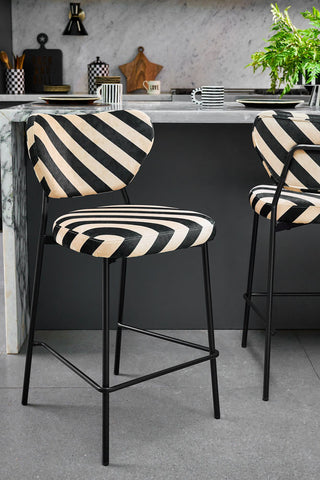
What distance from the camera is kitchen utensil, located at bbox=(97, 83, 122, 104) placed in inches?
105

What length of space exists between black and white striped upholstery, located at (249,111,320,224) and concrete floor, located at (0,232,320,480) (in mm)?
585

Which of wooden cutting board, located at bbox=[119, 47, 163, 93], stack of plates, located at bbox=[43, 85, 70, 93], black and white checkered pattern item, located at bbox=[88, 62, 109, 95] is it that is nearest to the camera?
stack of plates, located at bbox=[43, 85, 70, 93]

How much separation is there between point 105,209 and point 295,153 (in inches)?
Result: 22.9

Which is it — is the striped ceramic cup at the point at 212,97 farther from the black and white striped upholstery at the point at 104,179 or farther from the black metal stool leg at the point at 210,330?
the black metal stool leg at the point at 210,330

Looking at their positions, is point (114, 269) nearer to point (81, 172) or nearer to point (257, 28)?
point (81, 172)

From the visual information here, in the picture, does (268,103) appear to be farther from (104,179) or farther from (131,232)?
(131,232)

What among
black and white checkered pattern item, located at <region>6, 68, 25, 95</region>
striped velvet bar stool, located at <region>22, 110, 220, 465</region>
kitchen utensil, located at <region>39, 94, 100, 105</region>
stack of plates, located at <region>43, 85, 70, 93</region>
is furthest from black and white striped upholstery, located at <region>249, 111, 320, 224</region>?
black and white checkered pattern item, located at <region>6, 68, 25, 95</region>

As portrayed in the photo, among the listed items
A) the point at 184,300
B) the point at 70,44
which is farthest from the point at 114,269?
the point at 70,44

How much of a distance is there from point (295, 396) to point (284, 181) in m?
0.69

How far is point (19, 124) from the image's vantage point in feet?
7.70

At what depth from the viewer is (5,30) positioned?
4.72 metres

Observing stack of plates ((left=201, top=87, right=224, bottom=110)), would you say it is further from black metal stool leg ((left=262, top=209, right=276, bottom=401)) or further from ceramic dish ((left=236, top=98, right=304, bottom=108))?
black metal stool leg ((left=262, top=209, right=276, bottom=401))

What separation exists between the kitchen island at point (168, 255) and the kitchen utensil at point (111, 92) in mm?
99

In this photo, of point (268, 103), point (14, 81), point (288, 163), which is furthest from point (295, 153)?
point (14, 81)
